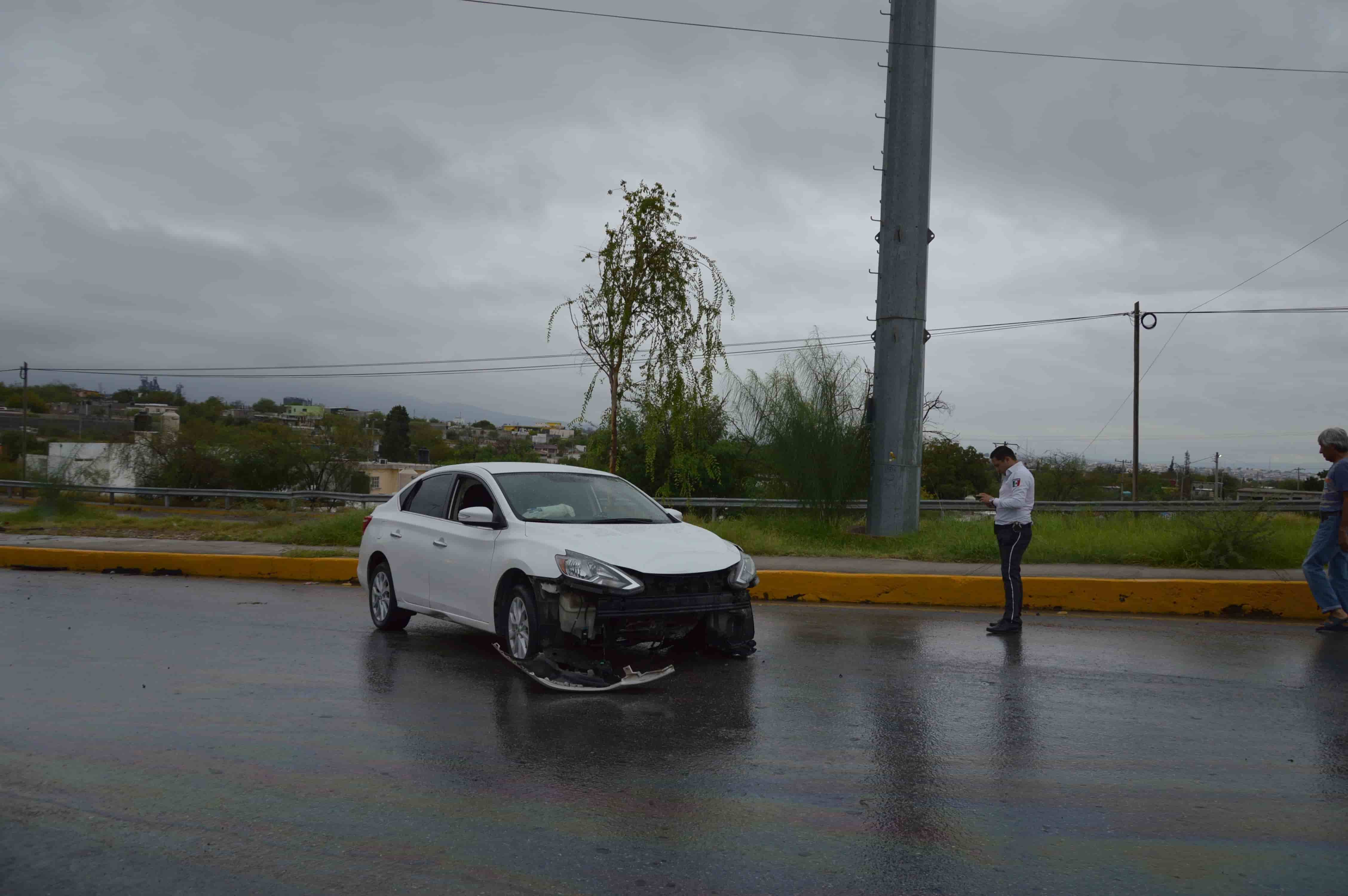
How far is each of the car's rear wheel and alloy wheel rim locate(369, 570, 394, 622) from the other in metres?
2.07

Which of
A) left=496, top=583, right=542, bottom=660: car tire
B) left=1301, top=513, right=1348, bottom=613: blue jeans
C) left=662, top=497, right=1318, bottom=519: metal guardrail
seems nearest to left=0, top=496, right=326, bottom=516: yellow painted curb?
left=662, top=497, right=1318, bottom=519: metal guardrail

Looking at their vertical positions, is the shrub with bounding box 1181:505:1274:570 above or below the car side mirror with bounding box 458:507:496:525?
below

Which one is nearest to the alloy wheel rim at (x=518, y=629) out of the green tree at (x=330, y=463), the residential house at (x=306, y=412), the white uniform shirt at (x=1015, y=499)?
the white uniform shirt at (x=1015, y=499)

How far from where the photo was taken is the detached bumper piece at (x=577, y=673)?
6660 millimetres

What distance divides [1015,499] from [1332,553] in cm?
272

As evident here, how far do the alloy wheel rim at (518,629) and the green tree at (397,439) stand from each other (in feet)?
249

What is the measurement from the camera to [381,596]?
9.18 meters

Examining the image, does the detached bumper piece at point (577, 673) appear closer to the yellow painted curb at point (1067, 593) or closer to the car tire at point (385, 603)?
the car tire at point (385, 603)

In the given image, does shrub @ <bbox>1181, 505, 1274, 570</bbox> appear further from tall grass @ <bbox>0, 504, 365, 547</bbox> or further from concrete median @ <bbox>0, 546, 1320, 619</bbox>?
tall grass @ <bbox>0, 504, 365, 547</bbox>

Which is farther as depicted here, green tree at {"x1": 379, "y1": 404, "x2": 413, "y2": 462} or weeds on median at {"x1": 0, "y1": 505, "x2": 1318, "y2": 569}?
green tree at {"x1": 379, "y1": 404, "x2": 413, "y2": 462}

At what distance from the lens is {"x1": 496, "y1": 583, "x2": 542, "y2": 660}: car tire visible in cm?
695

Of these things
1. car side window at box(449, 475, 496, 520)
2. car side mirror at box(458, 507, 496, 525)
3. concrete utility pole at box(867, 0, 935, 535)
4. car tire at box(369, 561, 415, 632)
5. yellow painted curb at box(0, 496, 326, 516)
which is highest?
concrete utility pole at box(867, 0, 935, 535)

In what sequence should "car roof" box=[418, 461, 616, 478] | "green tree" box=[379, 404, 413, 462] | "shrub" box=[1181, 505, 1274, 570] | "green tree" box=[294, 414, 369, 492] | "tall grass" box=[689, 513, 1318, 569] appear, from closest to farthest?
"car roof" box=[418, 461, 616, 478], "shrub" box=[1181, 505, 1274, 570], "tall grass" box=[689, 513, 1318, 569], "green tree" box=[294, 414, 369, 492], "green tree" box=[379, 404, 413, 462]

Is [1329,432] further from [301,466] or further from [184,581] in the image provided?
[301,466]
